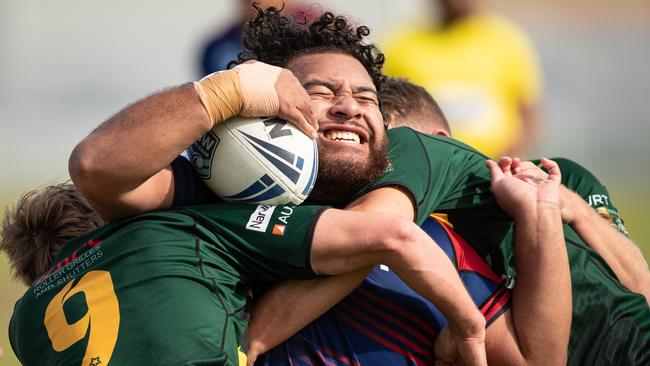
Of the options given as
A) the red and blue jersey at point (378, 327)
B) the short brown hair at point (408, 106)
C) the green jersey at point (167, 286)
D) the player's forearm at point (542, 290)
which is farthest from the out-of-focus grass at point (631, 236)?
the player's forearm at point (542, 290)

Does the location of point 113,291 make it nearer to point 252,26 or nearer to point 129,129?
point 129,129

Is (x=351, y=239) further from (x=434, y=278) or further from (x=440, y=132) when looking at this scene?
(x=440, y=132)

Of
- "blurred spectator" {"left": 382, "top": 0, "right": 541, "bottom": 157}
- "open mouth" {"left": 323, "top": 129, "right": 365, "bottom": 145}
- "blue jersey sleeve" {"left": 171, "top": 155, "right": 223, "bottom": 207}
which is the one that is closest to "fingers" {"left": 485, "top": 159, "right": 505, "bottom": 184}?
"open mouth" {"left": 323, "top": 129, "right": 365, "bottom": 145}

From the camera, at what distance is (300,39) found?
4.68m

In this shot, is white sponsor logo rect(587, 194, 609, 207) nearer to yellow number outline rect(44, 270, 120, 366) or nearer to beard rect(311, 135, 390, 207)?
beard rect(311, 135, 390, 207)

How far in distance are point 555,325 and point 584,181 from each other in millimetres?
1366

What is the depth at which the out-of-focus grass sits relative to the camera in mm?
9391

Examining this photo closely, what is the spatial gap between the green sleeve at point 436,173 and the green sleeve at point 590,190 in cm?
81

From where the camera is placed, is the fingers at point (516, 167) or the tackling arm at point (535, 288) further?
the fingers at point (516, 167)

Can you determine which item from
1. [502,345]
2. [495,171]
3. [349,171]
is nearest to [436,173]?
[495,171]

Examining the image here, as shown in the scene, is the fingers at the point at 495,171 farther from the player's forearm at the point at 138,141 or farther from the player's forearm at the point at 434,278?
the player's forearm at the point at 138,141

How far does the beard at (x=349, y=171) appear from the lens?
421cm

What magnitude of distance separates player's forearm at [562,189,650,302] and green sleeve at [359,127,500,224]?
15.9 inches

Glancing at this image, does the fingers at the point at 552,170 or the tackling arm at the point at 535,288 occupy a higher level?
the fingers at the point at 552,170
